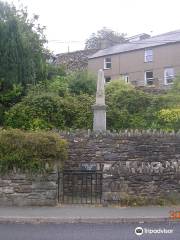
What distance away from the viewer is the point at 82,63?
5097 cm

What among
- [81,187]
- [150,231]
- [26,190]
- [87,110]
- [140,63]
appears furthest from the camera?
[140,63]

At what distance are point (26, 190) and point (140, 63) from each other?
1368 inches

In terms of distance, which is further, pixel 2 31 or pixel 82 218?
pixel 2 31

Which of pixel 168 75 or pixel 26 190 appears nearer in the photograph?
pixel 26 190

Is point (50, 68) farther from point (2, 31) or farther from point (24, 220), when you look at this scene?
point (24, 220)

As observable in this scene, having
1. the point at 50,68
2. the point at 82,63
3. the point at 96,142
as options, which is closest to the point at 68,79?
the point at 50,68

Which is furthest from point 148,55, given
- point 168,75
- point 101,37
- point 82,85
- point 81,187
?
point 81,187

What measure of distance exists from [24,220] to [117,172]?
11.4 feet

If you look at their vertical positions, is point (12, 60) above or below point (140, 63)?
below

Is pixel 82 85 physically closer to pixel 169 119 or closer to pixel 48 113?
pixel 48 113

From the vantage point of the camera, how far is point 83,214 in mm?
11406

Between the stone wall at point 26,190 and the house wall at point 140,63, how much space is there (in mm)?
29260

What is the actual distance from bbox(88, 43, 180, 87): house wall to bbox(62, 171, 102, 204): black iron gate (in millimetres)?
27389

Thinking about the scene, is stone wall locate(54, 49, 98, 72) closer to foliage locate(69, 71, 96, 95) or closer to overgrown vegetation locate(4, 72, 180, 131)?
foliage locate(69, 71, 96, 95)
